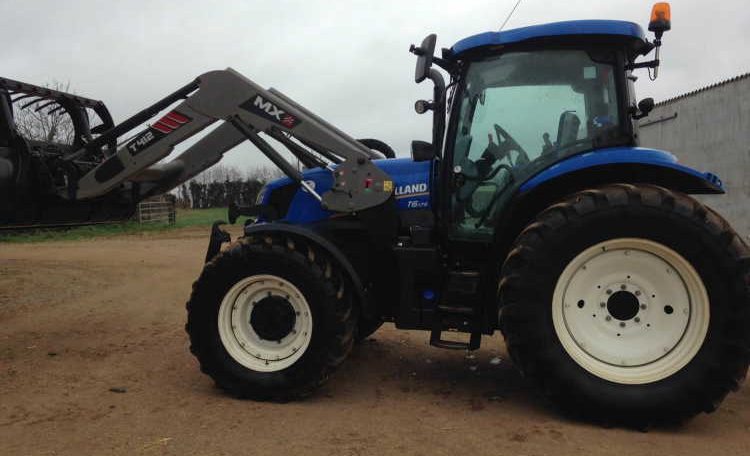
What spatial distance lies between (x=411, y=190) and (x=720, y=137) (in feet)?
42.0

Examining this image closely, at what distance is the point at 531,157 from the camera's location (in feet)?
13.7

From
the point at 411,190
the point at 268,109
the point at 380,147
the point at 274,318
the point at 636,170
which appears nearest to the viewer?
the point at 636,170

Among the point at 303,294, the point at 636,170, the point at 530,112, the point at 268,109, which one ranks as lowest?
the point at 303,294

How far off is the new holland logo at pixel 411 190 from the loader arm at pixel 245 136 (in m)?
0.13

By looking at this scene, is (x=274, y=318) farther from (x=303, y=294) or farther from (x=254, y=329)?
(x=303, y=294)

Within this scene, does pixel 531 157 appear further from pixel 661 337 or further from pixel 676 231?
pixel 661 337

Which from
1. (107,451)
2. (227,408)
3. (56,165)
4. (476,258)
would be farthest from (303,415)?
(56,165)

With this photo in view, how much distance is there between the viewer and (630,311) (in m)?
3.85

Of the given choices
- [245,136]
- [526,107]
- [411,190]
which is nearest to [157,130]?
[245,136]

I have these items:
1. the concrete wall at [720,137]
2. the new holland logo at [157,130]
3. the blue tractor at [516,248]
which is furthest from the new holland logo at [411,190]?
the concrete wall at [720,137]

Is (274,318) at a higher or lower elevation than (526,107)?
lower

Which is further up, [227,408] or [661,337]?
[661,337]

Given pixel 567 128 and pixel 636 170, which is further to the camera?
pixel 567 128

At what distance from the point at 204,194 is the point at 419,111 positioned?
37.8 metres
